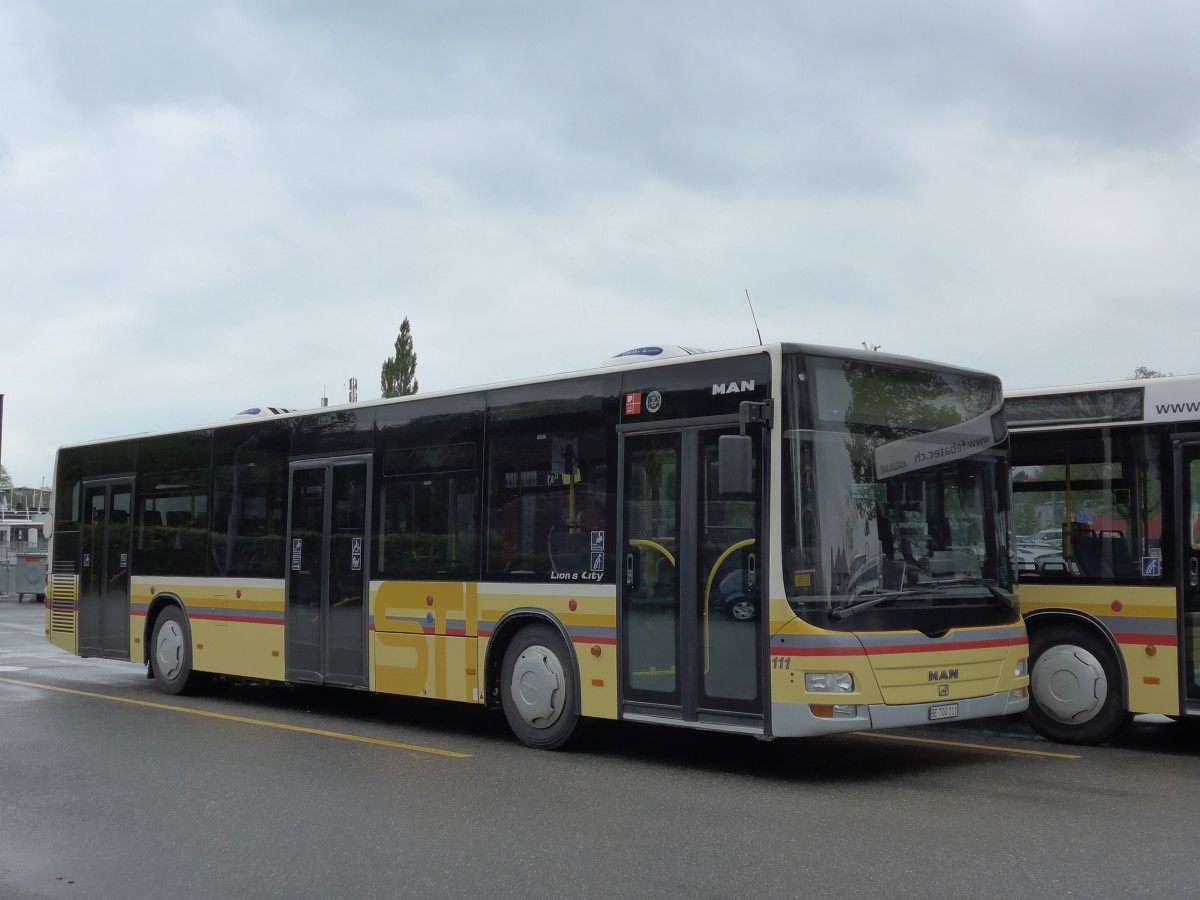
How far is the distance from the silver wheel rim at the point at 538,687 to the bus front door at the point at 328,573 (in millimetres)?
2214

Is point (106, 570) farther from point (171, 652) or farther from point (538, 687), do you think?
point (538, 687)

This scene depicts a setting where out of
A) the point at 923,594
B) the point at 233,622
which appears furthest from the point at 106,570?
the point at 923,594

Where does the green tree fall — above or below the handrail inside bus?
above

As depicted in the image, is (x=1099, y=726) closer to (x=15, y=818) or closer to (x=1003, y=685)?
(x=1003, y=685)

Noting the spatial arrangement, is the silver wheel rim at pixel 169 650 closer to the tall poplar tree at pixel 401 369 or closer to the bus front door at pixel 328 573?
the bus front door at pixel 328 573

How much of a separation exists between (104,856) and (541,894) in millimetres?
2567

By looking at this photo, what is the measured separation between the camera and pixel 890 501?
9477 mm

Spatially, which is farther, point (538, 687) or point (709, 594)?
point (538, 687)

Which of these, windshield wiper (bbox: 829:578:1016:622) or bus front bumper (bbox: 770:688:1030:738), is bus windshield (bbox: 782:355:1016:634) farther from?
bus front bumper (bbox: 770:688:1030:738)

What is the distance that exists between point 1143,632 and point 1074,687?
79 centimetres

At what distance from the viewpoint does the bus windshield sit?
360 inches

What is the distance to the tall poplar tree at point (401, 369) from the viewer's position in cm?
8300

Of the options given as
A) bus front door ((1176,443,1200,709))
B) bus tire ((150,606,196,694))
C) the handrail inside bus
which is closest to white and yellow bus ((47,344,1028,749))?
the handrail inside bus

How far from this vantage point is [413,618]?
12305 millimetres
